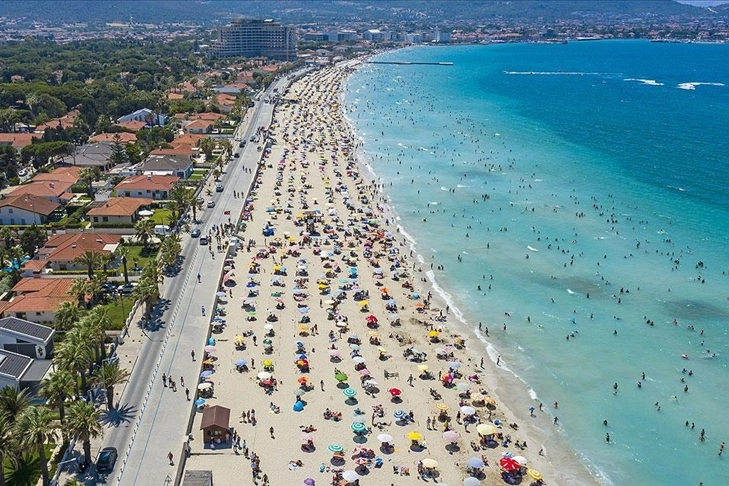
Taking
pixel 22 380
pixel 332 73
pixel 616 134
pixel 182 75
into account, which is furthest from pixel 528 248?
pixel 332 73

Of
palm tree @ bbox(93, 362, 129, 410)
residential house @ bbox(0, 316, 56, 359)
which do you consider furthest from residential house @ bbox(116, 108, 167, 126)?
palm tree @ bbox(93, 362, 129, 410)

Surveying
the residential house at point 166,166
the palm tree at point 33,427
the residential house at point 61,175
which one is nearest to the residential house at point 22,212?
the residential house at point 61,175

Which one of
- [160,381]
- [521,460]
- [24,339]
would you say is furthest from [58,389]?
[521,460]

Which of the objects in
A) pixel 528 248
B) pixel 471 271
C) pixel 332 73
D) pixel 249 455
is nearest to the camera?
pixel 249 455

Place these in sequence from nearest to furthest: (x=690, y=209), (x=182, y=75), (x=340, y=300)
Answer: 1. (x=340, y=300)
2. (x=690, y=209)
3. (x=182, y=75)

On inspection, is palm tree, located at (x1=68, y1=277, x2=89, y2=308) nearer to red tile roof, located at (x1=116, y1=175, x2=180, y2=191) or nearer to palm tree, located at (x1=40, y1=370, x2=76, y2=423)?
palm tree, located at (x1=40, y1=370, x2=76, y2=423)

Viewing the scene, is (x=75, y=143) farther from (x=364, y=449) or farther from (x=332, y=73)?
(x=332, y=73)
